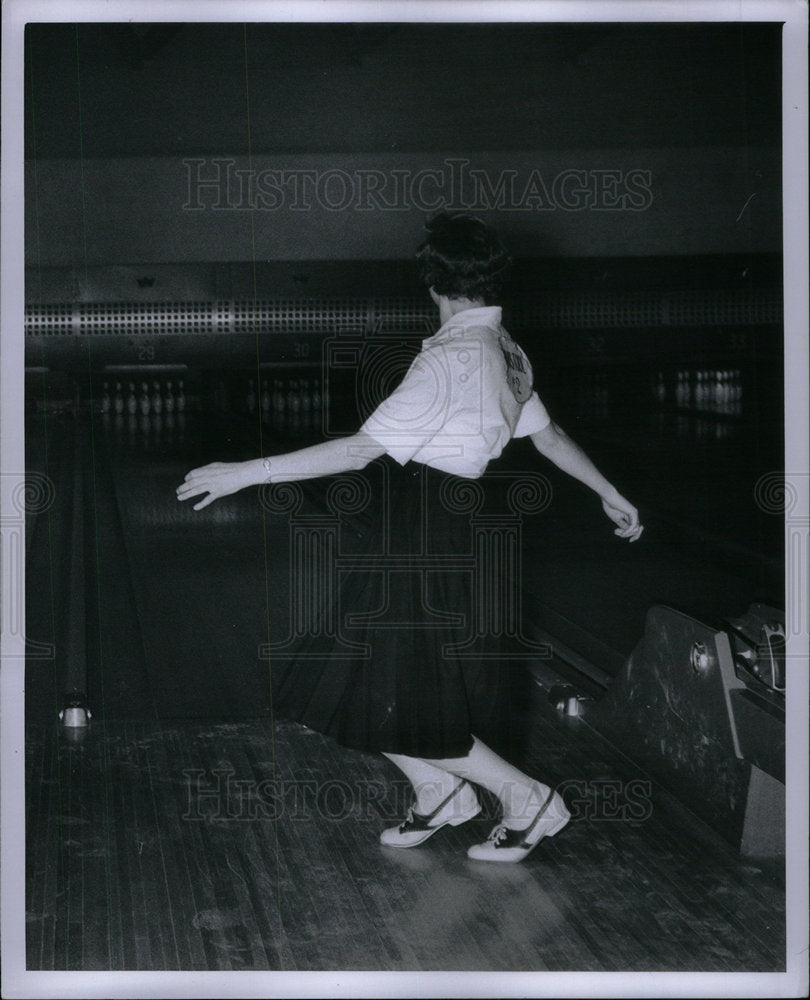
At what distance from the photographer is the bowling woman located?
2.30 metres

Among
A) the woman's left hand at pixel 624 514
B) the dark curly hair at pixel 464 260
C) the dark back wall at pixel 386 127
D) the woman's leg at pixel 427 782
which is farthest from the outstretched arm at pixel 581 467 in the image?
the dark back wall at pixel 386 127

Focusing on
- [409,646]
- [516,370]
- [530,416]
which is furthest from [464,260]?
[409,646]

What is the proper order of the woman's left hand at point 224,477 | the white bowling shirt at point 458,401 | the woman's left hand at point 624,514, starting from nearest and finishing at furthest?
the woman's left hand at point 224,477
the white bowling shirt at point 458,401
the woman's left hand at point 624,514

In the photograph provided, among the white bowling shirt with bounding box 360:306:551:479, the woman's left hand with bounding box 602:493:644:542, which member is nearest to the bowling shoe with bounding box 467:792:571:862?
the woman's left hand with bounding box 602:493:644:542

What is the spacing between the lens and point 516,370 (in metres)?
2.43

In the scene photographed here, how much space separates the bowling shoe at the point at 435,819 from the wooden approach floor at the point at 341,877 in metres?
0.04

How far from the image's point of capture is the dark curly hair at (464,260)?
238 cm

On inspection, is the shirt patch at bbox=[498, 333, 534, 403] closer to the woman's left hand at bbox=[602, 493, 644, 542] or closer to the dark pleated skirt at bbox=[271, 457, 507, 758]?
the dark pleated skirt at bbox=[271, 457, 507, 758]

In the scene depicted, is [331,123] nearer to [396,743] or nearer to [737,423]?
[737,423]

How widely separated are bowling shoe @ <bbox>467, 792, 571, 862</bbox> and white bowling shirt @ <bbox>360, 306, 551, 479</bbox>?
0.72 m

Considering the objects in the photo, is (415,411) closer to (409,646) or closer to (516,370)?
Result: (516,370)

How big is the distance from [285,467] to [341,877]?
84cm

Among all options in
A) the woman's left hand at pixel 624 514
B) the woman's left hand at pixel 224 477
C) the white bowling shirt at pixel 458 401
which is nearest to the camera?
the woman's left hand at pixel 224 477

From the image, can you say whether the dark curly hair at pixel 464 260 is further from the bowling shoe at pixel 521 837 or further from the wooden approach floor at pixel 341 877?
the wooden approach floor at pixel 341 877
